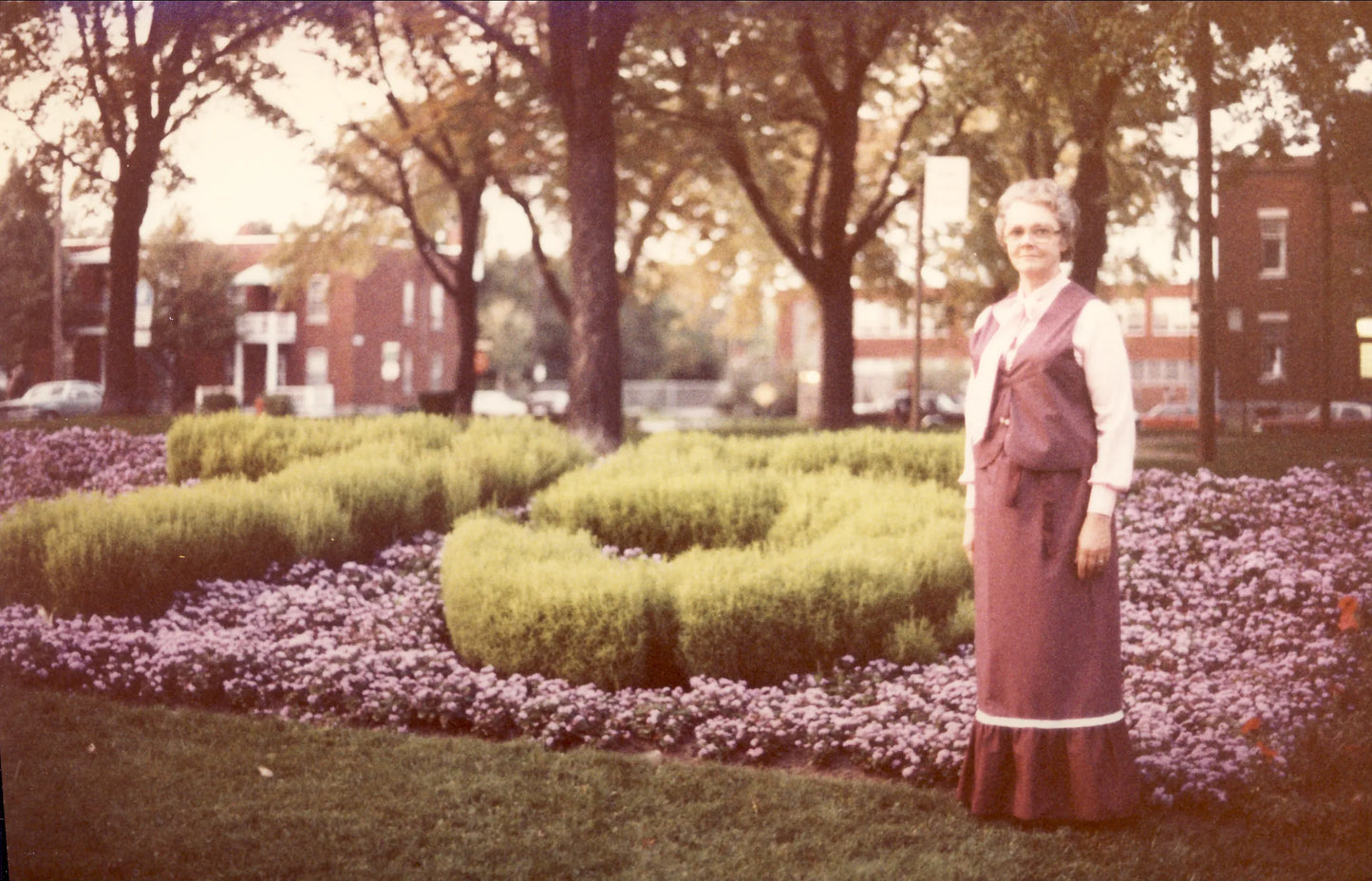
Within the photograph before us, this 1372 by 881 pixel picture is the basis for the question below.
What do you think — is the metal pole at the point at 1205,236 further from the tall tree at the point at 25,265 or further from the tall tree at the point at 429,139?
the tall tree at the point at 25,265

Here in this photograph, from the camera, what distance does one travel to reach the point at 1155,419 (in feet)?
15.7

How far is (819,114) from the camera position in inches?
653

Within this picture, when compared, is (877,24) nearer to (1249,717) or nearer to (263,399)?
(263,399)

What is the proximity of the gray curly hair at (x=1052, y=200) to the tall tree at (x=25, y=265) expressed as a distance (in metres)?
4.46

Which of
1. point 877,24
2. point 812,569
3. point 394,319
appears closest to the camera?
point 812,569

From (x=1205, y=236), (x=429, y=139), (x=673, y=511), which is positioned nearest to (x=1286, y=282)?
(x=1205, y=236)

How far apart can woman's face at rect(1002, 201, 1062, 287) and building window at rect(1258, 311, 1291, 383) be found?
3.58 ft

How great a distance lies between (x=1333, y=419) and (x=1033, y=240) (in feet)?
5.22

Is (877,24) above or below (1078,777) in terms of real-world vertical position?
above

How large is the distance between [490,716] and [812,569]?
1.56m

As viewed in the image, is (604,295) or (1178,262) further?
(604,295)

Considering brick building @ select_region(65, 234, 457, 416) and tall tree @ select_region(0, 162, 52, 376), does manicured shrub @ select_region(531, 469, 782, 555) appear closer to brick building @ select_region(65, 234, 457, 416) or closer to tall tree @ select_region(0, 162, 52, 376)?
brick building @ select_region(65, 234, 457, 416)

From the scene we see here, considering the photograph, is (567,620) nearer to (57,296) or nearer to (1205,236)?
(57,296)

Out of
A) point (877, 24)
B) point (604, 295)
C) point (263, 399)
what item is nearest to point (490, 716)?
point (263, 399)
